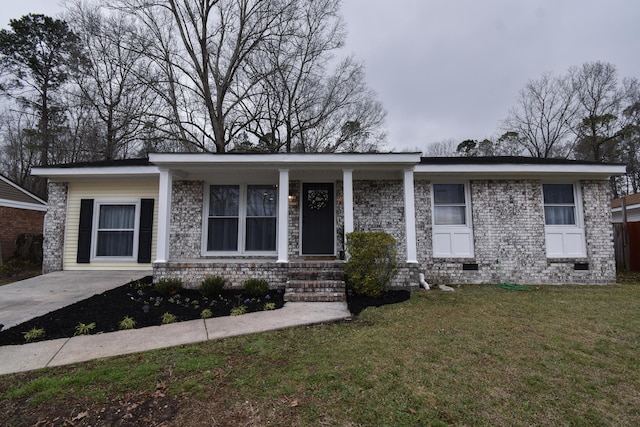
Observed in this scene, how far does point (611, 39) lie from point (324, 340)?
25140 millimetres

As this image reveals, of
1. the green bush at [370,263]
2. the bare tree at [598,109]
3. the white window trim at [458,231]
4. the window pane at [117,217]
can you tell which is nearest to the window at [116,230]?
the window pane at [117,217]

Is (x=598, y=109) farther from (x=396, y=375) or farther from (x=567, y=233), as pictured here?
(x=396, y=375)

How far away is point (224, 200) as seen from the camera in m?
7.93

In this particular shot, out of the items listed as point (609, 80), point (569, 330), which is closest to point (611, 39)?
point (609, 80)

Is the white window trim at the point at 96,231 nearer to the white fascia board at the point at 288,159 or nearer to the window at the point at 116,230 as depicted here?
the window at the point at 116,230

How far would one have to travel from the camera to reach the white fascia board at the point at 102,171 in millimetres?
7543

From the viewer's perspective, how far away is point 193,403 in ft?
7.69

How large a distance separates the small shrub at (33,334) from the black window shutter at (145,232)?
404 cm

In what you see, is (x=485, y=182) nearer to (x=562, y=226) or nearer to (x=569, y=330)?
(x=562, y=226)

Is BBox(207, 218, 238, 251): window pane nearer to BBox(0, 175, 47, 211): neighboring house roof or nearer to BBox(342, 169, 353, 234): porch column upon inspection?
BBox(342, 169, 353, 234): porch column

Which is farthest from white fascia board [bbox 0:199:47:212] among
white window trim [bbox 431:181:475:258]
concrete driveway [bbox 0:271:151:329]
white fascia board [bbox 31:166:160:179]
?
white window trim [bbox 431:181:475:258]

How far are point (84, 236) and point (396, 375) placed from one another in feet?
27.8

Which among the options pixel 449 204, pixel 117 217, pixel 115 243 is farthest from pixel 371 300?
pixel 117 217

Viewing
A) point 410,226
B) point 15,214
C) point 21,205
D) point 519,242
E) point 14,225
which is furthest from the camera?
point 21,205
